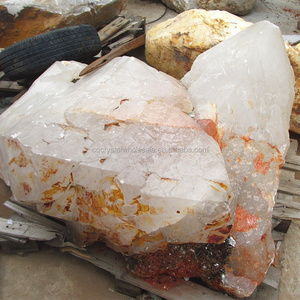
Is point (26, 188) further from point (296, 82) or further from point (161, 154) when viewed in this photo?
point (296, 82)

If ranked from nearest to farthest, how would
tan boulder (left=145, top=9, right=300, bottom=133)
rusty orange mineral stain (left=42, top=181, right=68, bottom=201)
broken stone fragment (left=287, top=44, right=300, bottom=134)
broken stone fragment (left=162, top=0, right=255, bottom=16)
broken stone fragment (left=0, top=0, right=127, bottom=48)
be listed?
1. rusty orange mineral stain (left=42, top=181, right=68, bottom=201)
2. broken stone fragment (left=287, top=44, right=300, bottom=134)
3. tan boulder (left=145, top=9, right=300, bottom=133)
4. broken stone fragment (left=0, top=0, right=127, bottom=48)
5. broken stone fragment (left=162, top=0, right=255, bottom=16)

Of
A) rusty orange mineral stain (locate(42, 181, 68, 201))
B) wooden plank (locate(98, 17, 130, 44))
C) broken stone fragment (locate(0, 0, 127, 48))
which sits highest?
broken stone fragment (locate(0, 0, 127, 48))

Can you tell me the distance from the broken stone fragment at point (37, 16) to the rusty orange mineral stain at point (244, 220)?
2.97 meters

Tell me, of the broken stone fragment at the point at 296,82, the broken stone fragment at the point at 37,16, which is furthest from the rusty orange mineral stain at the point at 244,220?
the broken stone fragment at the point at 37,16

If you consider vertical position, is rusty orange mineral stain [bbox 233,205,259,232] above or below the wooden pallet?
above

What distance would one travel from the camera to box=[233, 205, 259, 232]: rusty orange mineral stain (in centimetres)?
176

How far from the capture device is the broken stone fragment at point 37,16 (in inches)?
138

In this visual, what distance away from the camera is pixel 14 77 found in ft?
9.75

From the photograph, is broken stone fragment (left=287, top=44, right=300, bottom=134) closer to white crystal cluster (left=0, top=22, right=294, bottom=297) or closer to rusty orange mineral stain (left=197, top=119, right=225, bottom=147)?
white crystal cluster (left=0, top=22, right=294, bottom=297)

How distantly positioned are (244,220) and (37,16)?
Result: 123 inches

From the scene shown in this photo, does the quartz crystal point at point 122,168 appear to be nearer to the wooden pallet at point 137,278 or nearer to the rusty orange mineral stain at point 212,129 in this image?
the rusty orange mineral stain at point 212,129

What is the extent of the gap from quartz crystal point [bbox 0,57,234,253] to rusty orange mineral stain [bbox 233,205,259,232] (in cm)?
20

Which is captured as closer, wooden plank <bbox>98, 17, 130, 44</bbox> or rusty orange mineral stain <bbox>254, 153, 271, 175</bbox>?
rusty orange mineral stain <bbox>254, 153, 271, 175</bbox>

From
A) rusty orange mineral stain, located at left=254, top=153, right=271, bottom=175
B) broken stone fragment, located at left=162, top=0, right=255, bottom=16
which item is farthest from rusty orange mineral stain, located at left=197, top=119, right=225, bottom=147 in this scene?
broken stone fragment, located at left=162, top=0, right=255, bottom=16
